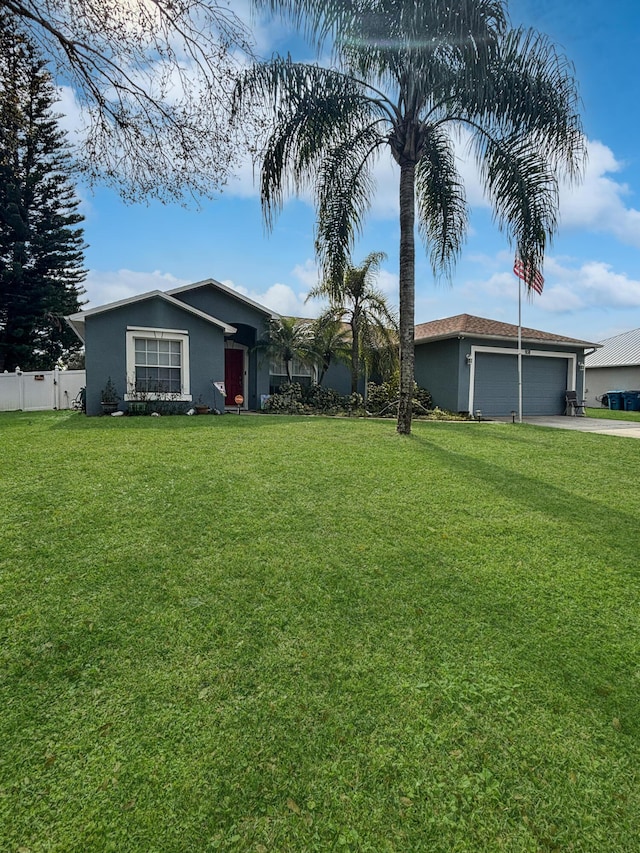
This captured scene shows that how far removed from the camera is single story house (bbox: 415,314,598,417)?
49.5 feet

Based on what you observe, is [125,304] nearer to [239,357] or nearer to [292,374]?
[239,357]

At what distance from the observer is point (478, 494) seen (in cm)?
514

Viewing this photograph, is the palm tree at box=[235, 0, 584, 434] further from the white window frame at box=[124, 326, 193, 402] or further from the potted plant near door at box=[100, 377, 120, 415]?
the potted plant near door at box=[100, 377, 120, 415]

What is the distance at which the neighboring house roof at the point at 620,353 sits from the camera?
24.4m

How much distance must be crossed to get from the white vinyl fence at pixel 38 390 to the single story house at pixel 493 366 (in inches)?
515

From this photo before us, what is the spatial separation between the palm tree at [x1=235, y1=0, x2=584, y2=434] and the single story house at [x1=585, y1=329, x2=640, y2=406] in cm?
1952

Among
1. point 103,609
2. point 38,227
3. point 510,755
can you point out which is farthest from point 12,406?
point 510,755

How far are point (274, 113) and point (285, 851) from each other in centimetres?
898

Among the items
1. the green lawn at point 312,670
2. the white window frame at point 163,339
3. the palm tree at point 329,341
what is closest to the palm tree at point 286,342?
the palm tree at point 329,341

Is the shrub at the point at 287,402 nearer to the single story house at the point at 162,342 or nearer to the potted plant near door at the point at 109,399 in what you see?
the single story house at the point at 162,342

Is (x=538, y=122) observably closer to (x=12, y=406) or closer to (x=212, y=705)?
(x=212, y=705)

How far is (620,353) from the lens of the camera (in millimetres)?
25844

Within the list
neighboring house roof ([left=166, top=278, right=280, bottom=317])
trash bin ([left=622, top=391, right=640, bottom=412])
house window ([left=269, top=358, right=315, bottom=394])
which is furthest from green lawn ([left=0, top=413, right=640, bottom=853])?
trash bin ([left=622, top=391, right=640, bottom=412])

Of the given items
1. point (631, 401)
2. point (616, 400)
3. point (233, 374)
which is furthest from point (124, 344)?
point (616, 400)
